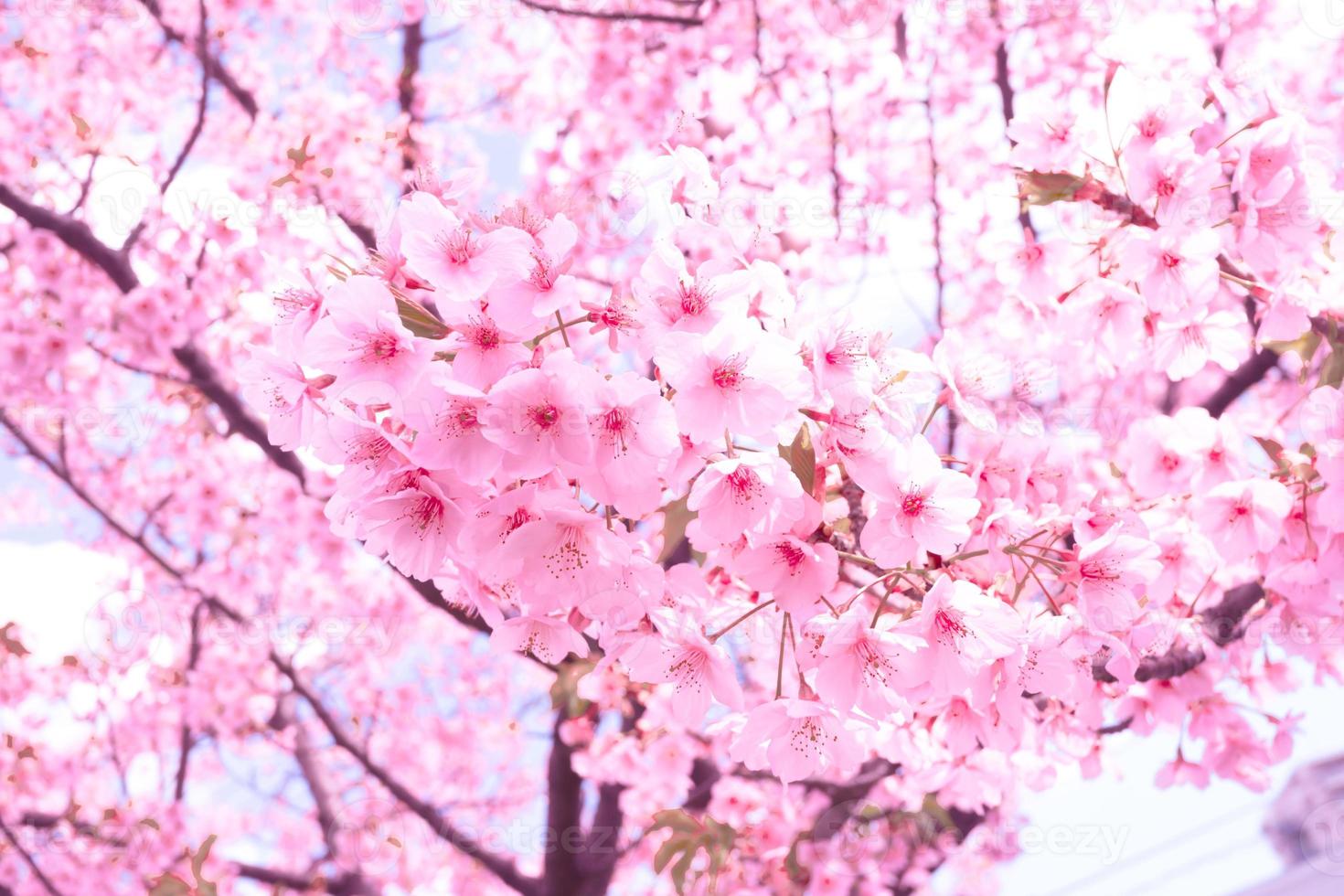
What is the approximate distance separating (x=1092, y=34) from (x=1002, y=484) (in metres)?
5.83

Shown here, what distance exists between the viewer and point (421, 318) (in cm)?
129

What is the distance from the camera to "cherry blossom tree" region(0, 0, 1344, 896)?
4.12 feet

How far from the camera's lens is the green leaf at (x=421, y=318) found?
1283 millimetres

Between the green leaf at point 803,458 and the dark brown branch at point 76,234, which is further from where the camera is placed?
the dark brown branch at point 76,234

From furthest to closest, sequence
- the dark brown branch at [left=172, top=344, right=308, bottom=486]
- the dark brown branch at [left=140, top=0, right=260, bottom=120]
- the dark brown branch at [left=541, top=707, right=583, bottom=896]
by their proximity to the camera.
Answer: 1. the dark brown branch at [left=140, top=0, right=260, bottom=120]
2. the dark brown branch at [left=541, top=707, right=583, bottom=896]
3. the dark brown branch at [left=172, top=344, right=308, bottom=486]

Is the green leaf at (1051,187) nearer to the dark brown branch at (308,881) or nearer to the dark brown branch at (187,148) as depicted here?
the dark brown branch at (187,148)

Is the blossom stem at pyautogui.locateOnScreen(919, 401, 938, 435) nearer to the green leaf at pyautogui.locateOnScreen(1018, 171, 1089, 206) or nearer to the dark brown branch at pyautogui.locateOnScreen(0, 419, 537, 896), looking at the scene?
the green leaf at pyautogui.locateOnScreen(1018, 171, 1089, 206)

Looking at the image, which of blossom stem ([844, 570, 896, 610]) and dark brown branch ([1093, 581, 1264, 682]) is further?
dark brown branch ([1093, 581, 1264, 682])

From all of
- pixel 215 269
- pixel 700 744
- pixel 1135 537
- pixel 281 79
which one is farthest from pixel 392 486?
pixel 281 79

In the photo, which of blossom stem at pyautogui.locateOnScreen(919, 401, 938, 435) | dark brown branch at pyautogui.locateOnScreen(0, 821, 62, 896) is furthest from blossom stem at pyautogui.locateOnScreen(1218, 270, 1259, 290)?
dark brown branch at pyautogui.locateOnScreen(0, 821, 62, 896)

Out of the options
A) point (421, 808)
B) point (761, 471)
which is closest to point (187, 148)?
point (421, 808)

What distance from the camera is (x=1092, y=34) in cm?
621

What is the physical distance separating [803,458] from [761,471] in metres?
0.15

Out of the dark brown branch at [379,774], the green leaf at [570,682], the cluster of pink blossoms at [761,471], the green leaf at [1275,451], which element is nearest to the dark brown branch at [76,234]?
the dark brown branch at [379,774]
